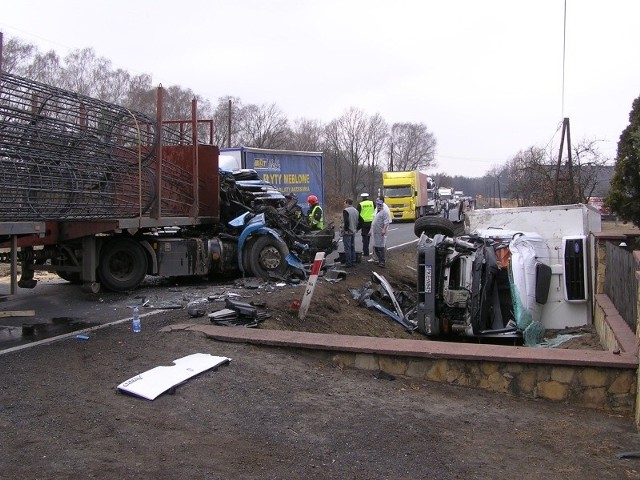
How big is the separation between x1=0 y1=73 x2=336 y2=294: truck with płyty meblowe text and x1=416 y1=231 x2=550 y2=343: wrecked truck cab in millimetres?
3322

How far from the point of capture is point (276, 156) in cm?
2031

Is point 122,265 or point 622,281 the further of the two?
point 122,265

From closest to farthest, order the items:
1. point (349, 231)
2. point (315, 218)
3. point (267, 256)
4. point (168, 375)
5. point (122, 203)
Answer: point (168, 375), point (122, 203), point (267, 256), point (349, 231), point (315, 218)

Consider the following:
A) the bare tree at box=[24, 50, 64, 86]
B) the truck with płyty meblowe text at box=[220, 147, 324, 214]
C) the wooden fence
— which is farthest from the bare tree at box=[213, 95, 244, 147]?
the wooden fence

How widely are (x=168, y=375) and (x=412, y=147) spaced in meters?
92.2

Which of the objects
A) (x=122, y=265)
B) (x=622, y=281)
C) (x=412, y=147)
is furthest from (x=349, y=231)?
A: (x=412, y=147)

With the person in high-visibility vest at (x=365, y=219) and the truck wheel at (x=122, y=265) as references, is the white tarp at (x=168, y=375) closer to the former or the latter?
the truck wheel at (x=122, y=265)

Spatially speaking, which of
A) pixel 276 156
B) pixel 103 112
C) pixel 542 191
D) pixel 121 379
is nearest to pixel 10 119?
pixel 103 112

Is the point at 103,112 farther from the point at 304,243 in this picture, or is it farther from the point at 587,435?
the point at 587,435

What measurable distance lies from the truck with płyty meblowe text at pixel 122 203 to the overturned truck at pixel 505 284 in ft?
11.0

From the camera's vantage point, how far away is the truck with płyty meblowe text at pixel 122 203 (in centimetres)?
826

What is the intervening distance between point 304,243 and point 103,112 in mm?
5105

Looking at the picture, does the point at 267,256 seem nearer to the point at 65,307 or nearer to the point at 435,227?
the point at 65,307

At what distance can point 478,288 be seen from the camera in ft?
Result: 31.9
